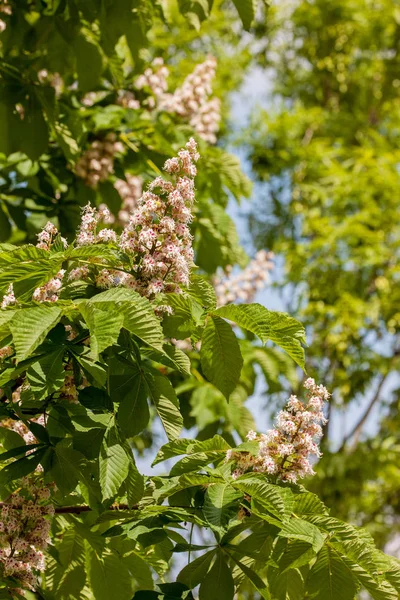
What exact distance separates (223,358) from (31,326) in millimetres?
454

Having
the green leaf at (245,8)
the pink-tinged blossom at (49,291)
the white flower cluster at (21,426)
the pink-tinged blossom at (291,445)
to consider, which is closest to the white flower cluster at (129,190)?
the green leaf at (245,8)

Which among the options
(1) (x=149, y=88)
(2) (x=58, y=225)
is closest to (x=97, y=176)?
(2) (x=58, y=225)

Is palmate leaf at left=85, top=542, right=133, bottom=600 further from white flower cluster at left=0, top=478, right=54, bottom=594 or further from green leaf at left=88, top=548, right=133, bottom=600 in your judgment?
white flower cluster at left=0, top=478, right=54, bottom=594

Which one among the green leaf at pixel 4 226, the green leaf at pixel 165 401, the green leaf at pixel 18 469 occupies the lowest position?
the green leaf at pixel 18 469

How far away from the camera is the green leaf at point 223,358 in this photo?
5.66 feet

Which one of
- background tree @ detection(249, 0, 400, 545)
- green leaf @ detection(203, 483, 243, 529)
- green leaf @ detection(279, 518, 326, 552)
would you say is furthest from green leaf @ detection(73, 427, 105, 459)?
background tree @ detection(249, 0, 400, 545)

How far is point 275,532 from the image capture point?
1.63 m

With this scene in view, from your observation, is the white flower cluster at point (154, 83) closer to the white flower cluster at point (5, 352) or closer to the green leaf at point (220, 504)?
the white flower cluster at point (5, 352)

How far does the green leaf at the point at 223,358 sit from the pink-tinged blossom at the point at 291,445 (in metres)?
0.13

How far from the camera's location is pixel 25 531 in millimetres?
1767

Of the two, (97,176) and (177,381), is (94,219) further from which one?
(177,381)

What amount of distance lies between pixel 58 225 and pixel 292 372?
1.13 metres

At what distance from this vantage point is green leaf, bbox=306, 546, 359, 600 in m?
Result: 1.61

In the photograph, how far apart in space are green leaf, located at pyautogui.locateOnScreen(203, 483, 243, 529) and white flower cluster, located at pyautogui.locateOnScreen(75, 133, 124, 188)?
2.06m
